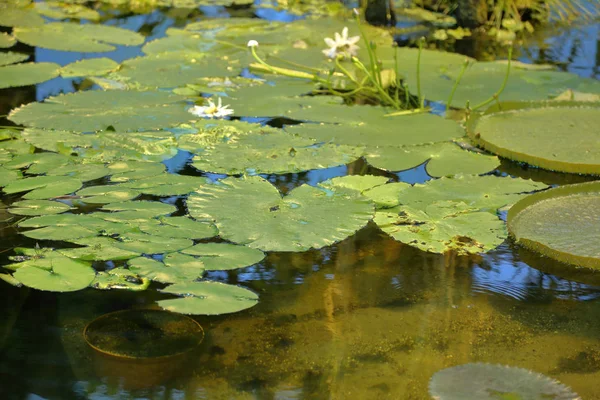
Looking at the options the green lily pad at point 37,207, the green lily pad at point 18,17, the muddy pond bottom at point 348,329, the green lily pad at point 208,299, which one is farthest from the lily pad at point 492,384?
the green lily pad at point 18,17

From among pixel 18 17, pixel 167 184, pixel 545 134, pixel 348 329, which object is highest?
pixel 18 17

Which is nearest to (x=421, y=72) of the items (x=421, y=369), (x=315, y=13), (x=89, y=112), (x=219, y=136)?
(x=219, y=136)

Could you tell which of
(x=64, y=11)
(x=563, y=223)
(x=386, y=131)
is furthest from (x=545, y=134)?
(x=64, y=11)

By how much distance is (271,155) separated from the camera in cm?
257

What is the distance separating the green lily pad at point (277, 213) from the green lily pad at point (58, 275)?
39 centimetres

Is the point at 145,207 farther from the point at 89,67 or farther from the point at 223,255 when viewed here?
the point at 89,67

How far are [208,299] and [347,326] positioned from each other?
317 mm

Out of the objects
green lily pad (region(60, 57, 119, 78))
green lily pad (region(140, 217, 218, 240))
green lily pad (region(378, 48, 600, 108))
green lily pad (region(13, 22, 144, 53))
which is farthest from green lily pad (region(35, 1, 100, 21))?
green lily pad (region(140, 217, 218, 240))

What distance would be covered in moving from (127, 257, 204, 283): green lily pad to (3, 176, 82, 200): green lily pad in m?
0.50

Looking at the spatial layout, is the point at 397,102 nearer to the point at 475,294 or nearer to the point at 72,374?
the point at 475,294

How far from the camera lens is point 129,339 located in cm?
158

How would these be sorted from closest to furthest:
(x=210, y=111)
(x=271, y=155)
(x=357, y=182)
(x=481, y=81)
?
(x=357, y=182)
(x=271, y=155)
(x=210, y=111)
(x=481, y=81)

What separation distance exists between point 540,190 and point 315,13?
3.15m

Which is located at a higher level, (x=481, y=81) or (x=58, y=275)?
(x=481, y=81)
